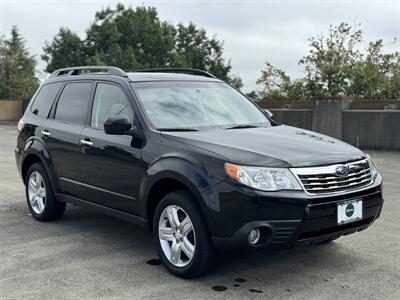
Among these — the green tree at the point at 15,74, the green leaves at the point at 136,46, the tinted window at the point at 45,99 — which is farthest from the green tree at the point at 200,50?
the tinted window at the point at 45,99

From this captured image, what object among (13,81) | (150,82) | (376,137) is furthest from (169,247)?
(13,81)

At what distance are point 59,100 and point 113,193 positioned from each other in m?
1.76

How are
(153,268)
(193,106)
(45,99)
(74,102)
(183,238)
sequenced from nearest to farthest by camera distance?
(183,238) → (153,268) → (193,106) → (74,102) → (45,99)

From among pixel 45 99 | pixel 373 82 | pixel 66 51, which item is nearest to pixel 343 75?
pixel 373 82

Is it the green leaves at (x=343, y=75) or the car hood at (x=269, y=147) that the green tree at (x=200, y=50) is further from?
the car hood at (x=269, y=147)

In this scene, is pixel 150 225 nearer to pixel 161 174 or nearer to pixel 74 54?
pixel 161 174

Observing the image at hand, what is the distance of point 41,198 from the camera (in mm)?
6785

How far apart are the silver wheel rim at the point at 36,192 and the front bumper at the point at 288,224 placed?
3.07 meters

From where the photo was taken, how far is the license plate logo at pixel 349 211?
4443mm

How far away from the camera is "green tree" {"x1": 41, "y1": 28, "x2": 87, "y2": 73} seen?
4822cm

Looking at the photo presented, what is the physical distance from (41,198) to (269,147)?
132 inches

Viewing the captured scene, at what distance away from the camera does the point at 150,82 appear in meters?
5.75

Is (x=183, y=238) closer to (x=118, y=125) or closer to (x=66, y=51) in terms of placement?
(x=118, y=125)

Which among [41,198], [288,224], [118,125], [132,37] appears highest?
[132,37]
